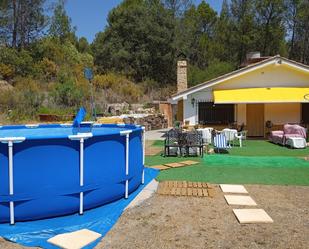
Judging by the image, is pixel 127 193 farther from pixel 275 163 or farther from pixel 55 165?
pixel 275 163

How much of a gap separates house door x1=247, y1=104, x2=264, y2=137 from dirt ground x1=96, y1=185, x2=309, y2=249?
20.3m

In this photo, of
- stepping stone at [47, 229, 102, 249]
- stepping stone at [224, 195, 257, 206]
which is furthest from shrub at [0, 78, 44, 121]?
stepping stone at [47, 229, 102, 249]

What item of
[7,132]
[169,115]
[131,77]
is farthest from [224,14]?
[7,132]

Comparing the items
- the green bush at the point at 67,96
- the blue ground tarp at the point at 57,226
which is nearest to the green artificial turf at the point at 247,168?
the blue ground tarp at the point at 57,226

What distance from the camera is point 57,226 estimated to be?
7895 mm

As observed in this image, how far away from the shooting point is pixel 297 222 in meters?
8.31

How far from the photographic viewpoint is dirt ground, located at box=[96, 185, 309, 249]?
705 cm

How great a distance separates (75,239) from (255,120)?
25.5 m

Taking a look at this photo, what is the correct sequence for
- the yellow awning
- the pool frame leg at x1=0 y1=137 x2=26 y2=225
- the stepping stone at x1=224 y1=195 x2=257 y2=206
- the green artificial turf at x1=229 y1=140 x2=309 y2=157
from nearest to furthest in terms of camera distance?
the pool frame leg at x1=0 y1=137 x2=26 y2=225 < the stepping stone at x1=224 y1=195 x2=257 y2=206 < the green artificial turf at x1=229 y1=140 x2=309 y2=157 < the yellow awning

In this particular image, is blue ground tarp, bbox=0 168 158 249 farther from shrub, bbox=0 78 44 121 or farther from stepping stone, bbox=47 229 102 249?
shrub, bbox=0 78 44 121

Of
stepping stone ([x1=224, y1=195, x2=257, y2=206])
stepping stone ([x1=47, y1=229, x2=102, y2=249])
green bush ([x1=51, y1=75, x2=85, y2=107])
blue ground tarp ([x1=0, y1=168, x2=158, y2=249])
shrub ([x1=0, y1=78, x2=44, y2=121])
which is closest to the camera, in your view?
stepping stone ([x1=47, y1=229, x2=102, y2=249])

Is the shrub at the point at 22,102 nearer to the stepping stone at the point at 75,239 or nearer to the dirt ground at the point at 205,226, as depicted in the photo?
the dirt ground at the point at 205,226

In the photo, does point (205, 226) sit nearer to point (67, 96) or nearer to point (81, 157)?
point (81, 157)

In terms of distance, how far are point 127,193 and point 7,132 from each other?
4.93 m
